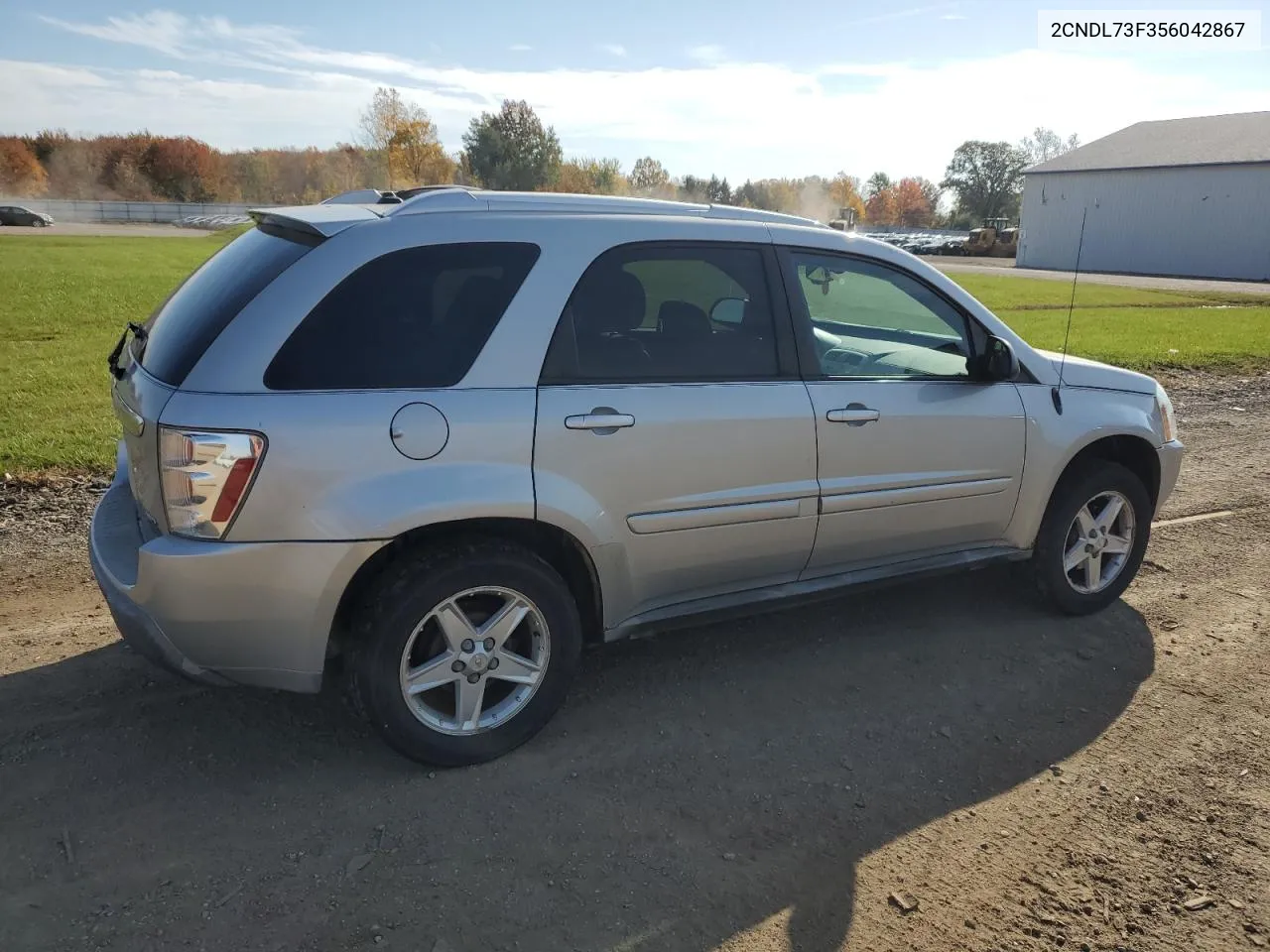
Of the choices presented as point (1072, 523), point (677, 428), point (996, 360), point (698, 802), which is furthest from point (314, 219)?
point (1072, 523)

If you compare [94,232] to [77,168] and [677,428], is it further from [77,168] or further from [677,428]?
[77,168]

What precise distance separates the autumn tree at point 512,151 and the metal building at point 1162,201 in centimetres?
3444

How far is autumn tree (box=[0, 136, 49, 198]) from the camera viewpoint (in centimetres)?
8638

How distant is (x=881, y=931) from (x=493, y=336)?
7.01 feet

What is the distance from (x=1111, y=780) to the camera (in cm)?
334

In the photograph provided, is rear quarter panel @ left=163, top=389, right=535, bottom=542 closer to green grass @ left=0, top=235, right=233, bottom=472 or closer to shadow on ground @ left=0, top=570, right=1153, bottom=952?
shadow on ground @ left=0, top=570, right=1153, bottom=952

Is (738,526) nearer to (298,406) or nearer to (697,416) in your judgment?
(697,416)

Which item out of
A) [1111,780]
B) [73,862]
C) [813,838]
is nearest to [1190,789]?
[1111,780]

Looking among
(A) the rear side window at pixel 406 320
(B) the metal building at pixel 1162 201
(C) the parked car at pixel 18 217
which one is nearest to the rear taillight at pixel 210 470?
(A) the rear side window at pixel 406 320

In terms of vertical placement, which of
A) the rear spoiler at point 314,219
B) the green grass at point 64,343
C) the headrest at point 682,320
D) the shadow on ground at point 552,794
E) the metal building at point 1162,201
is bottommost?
the shadow on ground at point 552,794

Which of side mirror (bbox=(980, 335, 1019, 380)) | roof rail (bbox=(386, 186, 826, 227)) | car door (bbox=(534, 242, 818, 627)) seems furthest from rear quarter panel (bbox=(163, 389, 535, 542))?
side mirror (bbox=(980, 335, 1019, 380))

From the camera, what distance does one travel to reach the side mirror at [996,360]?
413 cm

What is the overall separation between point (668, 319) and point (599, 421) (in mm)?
600

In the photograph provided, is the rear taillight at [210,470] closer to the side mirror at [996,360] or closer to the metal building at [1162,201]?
the side mirror at [996,360]
